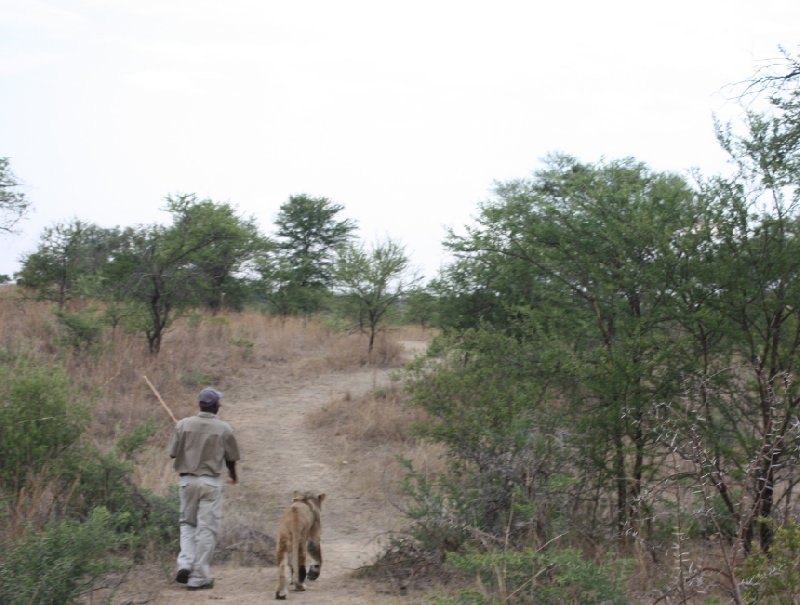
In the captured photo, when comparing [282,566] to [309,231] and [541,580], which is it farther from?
[309,231]

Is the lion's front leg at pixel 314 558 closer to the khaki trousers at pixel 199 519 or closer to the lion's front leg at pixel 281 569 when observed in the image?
the lion's front leg at pixel 281 569

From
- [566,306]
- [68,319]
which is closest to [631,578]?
[566,306]

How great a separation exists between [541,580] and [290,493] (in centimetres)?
773

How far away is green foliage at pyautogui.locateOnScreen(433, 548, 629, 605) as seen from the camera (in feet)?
19.4

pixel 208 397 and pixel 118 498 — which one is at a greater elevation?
pixel 208 397

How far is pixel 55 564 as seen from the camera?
662cm

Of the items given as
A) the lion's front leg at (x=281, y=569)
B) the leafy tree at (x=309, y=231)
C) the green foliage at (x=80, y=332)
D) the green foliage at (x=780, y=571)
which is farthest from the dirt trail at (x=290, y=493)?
the leafy tree at (x=309, y=231)

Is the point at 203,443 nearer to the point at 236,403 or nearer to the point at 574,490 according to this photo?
the point at 574,490

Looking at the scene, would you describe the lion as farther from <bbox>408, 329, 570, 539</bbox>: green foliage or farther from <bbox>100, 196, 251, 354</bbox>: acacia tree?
<bbox>100, 196, 251, 354</bbox>: acacia tree

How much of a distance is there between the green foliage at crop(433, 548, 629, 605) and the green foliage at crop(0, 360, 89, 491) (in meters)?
4.52

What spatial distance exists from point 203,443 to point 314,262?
32.2m

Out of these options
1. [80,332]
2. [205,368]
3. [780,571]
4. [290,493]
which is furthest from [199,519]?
[205,368]

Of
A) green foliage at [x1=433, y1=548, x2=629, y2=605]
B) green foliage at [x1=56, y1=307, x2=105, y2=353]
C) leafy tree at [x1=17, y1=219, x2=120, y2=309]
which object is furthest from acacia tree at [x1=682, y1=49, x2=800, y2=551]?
leafy tree at [x1=17, y1=219, x2=120, y2=309]

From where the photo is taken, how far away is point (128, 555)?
8758 millimetres
